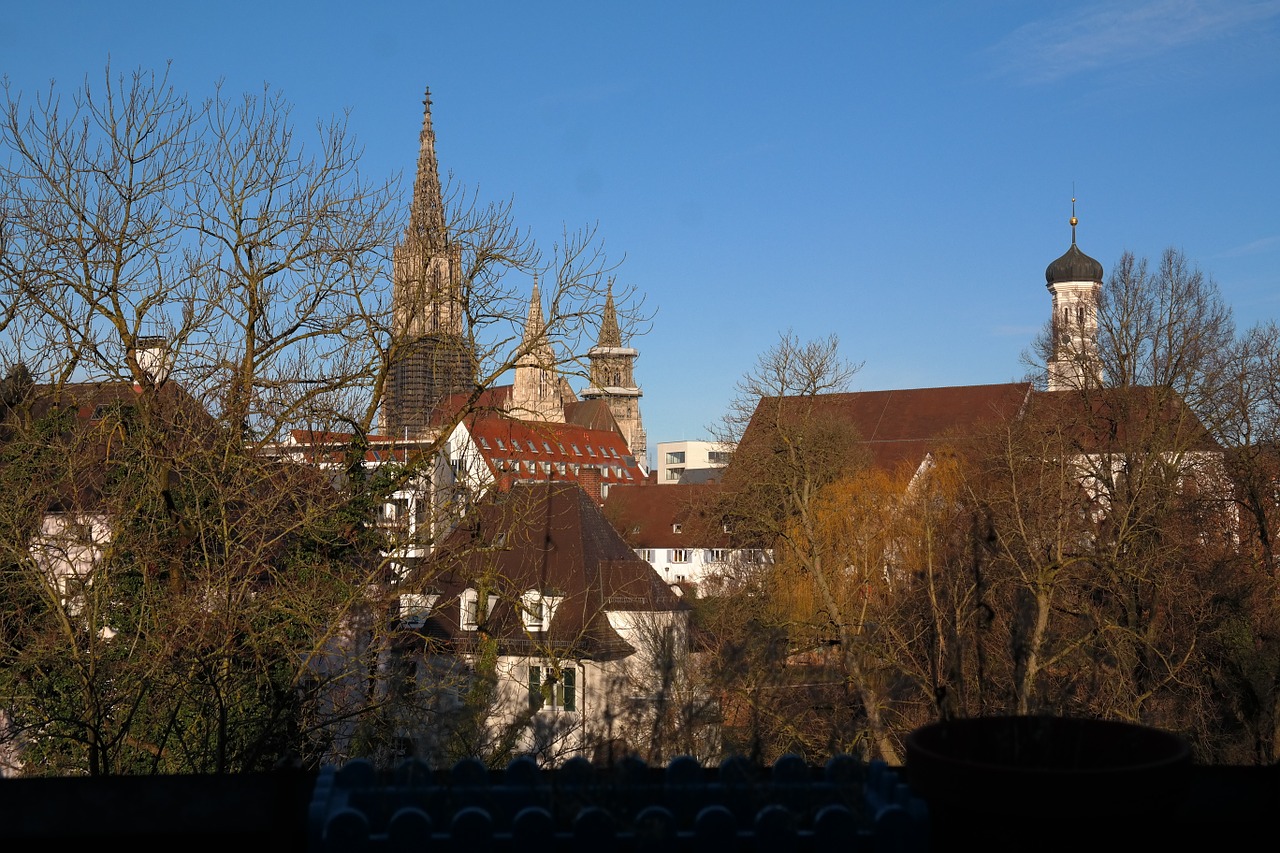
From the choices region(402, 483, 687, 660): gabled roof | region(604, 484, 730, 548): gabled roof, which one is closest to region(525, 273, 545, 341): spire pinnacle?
region(402, 483, 687, 660): gabled roof

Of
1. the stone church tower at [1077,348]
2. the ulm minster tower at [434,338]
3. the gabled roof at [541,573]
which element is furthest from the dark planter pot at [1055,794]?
the stone church tower at [1077,348]

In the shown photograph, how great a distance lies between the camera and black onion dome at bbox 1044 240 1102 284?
73.4 m

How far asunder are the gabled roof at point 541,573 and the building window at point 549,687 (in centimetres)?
29

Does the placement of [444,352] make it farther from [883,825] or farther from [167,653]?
[883,825]

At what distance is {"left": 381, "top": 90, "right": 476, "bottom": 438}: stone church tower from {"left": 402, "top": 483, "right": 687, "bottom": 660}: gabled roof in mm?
1528

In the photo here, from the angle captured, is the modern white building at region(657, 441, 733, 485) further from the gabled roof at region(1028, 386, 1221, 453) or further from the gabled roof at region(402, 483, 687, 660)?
the gabled roof at region(402, 483, 687, 660)

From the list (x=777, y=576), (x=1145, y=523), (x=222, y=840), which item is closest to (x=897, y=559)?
(x=777, y=576)

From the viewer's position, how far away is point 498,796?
2.83 metres

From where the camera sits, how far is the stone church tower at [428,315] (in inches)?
532

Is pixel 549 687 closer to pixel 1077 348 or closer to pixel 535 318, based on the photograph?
pixel 535 318

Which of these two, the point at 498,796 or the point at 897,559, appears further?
the point at 897,559

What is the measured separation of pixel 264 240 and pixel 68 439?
350cm

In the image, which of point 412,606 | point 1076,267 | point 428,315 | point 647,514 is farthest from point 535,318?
point 1076,267

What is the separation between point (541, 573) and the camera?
2152cm
